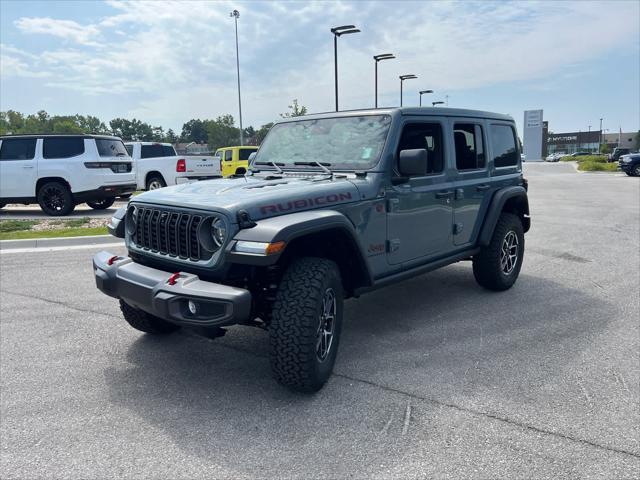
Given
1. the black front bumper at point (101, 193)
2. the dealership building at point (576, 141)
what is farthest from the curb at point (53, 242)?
the dealership building at point (576, 141)

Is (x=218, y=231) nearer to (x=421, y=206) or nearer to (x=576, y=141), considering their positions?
(x=421, y=206)


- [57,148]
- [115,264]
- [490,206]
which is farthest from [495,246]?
[57,148]

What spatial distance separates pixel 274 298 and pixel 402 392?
105 centimetres

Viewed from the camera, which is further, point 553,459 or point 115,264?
point 115,264

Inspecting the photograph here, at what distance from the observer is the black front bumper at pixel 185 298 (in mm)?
2881

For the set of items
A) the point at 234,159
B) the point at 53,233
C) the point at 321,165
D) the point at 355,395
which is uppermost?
the point at 234,159

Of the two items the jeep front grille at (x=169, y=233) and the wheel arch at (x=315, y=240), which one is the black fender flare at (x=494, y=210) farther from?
the jeep front grille at (x=169, y=233)

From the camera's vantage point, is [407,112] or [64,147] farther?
[64,147]

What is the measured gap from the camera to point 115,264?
3.53m

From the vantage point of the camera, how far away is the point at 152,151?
15867 millimetres

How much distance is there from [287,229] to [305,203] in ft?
1.37

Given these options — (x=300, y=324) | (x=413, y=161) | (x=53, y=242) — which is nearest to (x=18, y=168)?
(x=53, y=242)

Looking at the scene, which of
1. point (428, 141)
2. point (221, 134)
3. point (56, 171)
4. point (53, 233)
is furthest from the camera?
point (221, 134)

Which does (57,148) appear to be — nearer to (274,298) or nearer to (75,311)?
(75,311)
